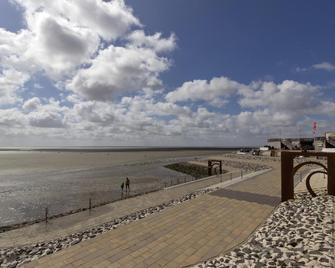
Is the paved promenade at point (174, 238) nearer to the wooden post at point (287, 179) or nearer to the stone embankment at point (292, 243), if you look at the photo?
the stone embankment at point (292, 243)

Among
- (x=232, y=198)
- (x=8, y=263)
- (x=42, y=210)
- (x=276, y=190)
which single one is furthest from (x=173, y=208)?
(x=42, y=210)

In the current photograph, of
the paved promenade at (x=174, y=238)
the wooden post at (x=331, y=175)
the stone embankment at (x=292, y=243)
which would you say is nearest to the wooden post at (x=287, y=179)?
the paved promenade at (x=174, y=238)

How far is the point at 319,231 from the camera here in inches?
341

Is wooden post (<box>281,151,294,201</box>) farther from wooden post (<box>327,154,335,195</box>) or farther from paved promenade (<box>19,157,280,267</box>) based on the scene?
wooden post (<box>327,154,335,195</box>)

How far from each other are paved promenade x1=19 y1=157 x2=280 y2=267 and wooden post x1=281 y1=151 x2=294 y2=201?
103cm

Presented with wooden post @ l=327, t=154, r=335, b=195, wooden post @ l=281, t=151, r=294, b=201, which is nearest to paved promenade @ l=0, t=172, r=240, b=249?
wooden post @ l=281, t=151, r=294, b=201

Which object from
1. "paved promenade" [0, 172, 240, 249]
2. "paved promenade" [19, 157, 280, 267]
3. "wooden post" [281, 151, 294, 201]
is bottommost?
"paved promenade" [0, 172, 240, 249]

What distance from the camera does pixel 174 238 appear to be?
32.3ft

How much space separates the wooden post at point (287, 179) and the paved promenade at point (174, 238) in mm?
1030

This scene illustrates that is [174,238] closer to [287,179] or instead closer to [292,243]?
[292,243]

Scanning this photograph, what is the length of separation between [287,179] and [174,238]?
307 inches

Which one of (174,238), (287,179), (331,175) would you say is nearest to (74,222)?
(174,238)

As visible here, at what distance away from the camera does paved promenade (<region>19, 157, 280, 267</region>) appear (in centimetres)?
820

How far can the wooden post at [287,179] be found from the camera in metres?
14.0
